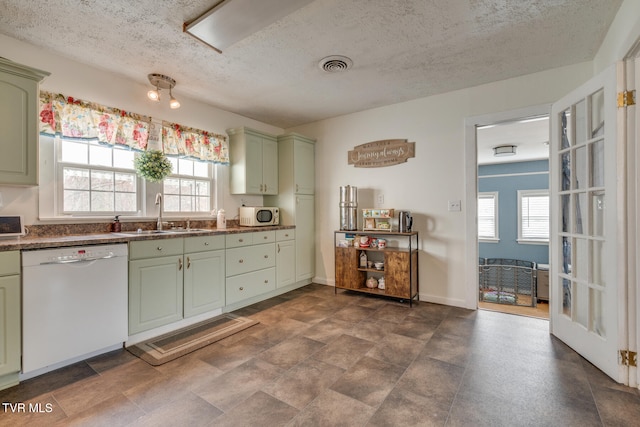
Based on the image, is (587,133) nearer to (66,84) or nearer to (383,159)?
(383,159)

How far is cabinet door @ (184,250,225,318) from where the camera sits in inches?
108

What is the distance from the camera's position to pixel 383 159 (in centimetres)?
384

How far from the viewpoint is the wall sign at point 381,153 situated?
3666 mm

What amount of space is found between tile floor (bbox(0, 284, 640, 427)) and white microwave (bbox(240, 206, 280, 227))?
4.80 feet

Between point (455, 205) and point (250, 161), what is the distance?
103 inches

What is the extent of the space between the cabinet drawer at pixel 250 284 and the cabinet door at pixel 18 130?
6.16 feet

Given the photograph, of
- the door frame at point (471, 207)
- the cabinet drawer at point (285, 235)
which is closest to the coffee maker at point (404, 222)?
the door frame at point (471, 207)

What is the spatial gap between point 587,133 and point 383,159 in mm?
2040

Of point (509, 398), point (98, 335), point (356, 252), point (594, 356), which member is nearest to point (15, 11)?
point (98, 335)

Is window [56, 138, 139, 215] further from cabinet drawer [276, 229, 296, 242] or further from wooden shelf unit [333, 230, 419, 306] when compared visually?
wooden shelf unit [333, 230, 419, 306]

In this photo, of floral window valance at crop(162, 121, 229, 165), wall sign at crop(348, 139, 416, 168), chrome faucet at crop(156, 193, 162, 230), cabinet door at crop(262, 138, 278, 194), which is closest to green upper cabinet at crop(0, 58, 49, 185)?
chrome faucet at crop(156, 193, 162, 230)

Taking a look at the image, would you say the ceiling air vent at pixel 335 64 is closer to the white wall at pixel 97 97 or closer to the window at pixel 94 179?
the white wall at pixel 97 97

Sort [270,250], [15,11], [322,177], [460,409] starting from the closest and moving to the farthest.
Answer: [460,409] < [15,11] < [270,250] < [322,177]

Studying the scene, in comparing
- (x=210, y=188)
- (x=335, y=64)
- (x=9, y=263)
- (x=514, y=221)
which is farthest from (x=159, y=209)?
(x=514, y=221)
